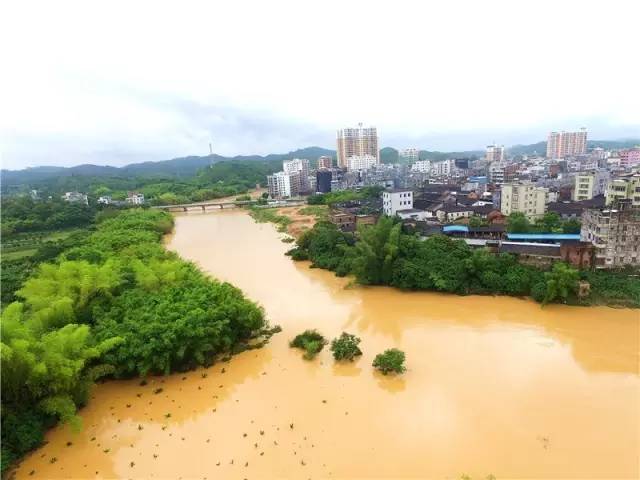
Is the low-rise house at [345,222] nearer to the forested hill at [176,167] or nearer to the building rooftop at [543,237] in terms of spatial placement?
the building rooftop at [543,237]

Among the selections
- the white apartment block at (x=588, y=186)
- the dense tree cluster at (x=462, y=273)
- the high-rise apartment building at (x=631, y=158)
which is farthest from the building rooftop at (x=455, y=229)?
the high-rise apartment building at (x=631, y=158)

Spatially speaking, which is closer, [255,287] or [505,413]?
[505,413]

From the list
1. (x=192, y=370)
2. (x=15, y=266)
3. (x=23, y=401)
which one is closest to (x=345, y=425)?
(x=192, y=370)

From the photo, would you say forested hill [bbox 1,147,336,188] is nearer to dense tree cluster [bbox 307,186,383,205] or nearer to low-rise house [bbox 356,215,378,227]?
dense tree cluster [bbox 307,186,383,205]

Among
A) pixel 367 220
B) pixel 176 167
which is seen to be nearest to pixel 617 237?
pixel 367 220

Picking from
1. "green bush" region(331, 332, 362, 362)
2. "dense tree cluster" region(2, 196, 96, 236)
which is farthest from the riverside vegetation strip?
"dense tree cluster" region(2, 196, 96, 236)

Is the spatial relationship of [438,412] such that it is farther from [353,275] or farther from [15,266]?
[15,266]
